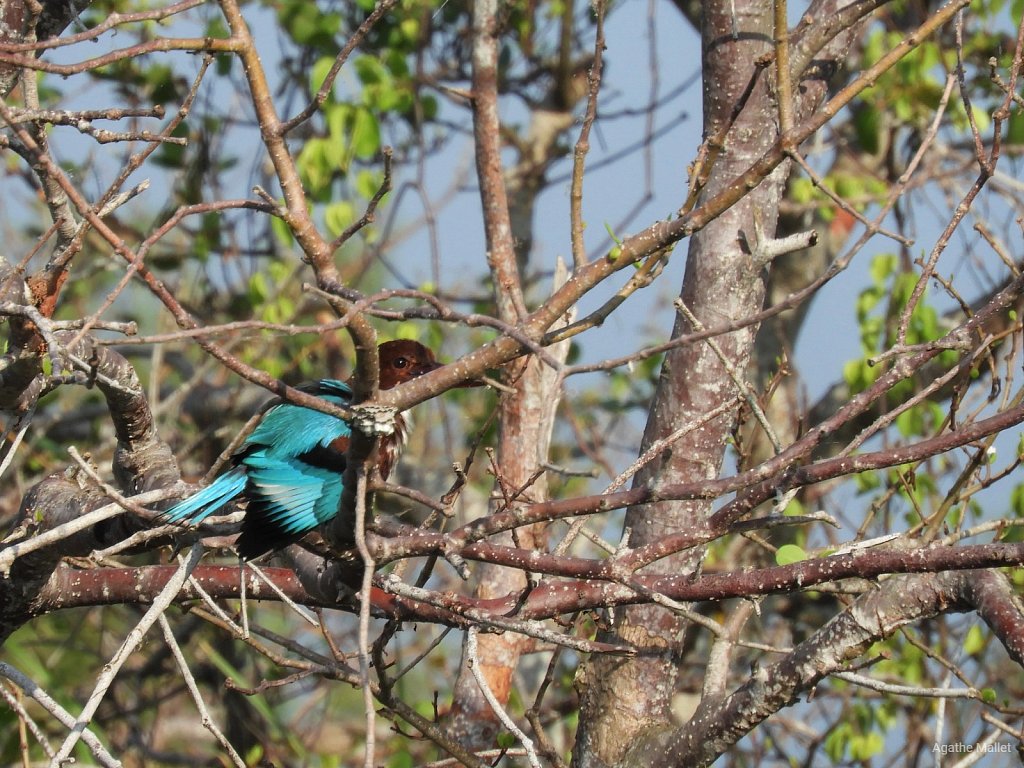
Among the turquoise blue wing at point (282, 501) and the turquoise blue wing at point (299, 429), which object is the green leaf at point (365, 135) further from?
the turquoise blue wing at point (282, 501)

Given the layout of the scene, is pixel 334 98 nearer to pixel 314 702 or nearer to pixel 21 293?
pixel 21 293

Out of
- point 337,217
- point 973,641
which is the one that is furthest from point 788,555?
point 337,217

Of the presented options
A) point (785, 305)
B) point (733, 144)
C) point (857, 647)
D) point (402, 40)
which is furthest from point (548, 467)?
point (402, 40)

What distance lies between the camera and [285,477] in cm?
279

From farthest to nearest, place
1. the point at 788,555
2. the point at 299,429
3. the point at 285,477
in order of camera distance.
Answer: the point at 299,429 < the point at 285,477 < the point at 788,555

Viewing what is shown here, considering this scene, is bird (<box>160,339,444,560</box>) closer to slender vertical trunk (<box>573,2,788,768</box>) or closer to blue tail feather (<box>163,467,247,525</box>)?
blue tail feather (<box>163,467,247,525</box>)

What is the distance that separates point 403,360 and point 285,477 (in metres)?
1.07

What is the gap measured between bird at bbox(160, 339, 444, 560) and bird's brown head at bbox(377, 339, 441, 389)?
284 mm

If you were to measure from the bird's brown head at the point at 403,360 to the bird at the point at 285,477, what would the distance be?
284 mm

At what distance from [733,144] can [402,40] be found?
2489 mm

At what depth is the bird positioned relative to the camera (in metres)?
2.48

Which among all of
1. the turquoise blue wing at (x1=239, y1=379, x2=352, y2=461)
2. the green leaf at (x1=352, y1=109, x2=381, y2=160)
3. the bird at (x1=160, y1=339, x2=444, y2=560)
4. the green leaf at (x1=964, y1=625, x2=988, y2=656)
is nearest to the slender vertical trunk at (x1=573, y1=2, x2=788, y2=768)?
the bird at (x1=160, y1=339, x2=444, y2=560)

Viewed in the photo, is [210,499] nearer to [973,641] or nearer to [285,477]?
[285,477]

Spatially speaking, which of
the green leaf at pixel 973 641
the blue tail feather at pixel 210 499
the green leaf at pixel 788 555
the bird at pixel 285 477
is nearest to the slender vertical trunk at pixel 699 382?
the green leaf at pixel 788 555
